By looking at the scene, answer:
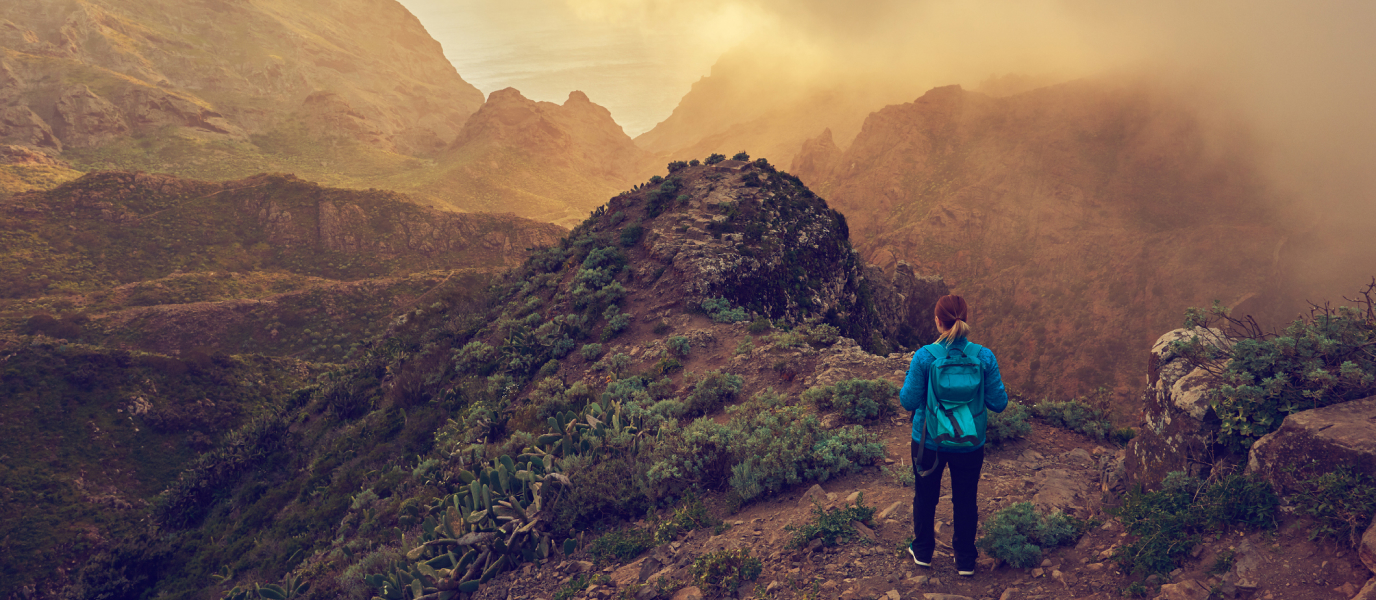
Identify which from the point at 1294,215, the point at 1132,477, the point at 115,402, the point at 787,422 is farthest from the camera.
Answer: the point at 1294,215

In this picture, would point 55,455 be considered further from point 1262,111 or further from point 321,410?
point 1262,111

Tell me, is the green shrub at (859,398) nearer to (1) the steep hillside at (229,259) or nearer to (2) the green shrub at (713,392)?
(2) the green shrub at (713,392)

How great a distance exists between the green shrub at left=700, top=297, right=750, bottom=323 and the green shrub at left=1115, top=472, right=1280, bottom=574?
9321 millimetres

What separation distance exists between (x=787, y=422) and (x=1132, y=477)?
376 centimetres

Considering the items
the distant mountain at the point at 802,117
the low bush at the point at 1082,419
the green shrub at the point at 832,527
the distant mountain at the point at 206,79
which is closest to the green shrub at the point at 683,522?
the green shrub at the point at 832,527

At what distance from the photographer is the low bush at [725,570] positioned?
5.02 metres

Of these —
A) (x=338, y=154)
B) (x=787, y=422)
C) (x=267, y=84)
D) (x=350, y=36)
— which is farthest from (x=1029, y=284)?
(x=350, y=36)

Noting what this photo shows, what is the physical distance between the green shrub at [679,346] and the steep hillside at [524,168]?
75.5 meters

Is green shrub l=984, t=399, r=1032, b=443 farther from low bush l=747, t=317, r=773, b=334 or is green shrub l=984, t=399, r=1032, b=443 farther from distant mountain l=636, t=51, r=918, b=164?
distant mountain l=636, t=51, r=918, b=164

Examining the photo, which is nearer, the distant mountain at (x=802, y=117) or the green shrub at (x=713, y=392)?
the green shrub at (x=713, y=392)

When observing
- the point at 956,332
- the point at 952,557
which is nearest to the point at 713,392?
the point at 952,557

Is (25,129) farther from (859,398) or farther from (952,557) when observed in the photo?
(952,557)

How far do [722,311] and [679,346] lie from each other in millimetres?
2148

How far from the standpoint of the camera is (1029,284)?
53875 mm
